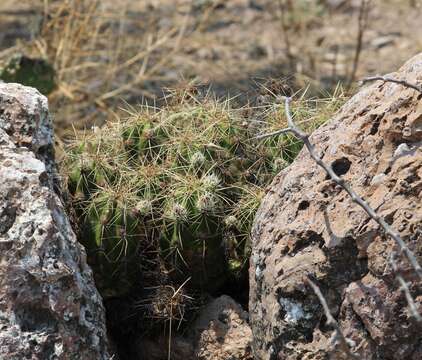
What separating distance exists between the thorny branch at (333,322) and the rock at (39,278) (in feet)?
2.40

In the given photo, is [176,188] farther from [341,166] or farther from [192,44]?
[192,44]

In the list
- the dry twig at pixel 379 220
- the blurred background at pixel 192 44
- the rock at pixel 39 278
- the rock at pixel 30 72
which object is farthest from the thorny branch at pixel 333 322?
the blurred background at pixel 192 44

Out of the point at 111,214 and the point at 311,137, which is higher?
the point at 311,137

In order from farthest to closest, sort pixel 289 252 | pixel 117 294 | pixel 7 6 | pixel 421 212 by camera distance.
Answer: pixel 7 6, pixel 117 294, pixel 289 252, pixel 421 212

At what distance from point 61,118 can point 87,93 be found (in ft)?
1.13

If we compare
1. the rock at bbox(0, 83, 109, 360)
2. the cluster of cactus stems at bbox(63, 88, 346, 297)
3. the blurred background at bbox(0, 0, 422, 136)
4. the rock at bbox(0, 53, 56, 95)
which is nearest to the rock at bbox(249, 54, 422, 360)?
the cluster of cactus stems at bbox(63, 88, 346, 297)

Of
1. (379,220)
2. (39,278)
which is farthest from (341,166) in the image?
(39,278)

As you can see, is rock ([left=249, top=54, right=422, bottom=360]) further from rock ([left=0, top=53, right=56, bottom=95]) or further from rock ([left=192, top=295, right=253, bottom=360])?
rock ([left=0, top=53, right=56, bottom=95])

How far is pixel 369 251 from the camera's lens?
2.68 metres

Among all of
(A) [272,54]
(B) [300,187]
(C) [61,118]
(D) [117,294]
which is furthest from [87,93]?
(B) [300,187]

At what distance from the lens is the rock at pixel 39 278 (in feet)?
9.29

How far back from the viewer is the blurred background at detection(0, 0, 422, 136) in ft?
22.1

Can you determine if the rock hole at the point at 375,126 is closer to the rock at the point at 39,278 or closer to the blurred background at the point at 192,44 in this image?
the rock at the point at 39,278

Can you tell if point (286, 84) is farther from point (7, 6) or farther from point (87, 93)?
point (7, 6)
